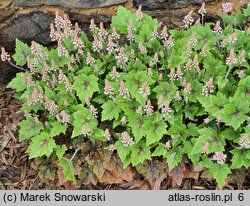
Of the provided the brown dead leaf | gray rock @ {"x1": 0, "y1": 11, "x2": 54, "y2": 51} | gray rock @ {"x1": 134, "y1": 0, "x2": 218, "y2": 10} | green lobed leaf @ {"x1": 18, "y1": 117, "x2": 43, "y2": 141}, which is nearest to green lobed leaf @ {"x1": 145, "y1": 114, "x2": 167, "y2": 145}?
the brown dead leaf

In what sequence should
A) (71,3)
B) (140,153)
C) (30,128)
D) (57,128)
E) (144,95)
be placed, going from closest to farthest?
(144,95) → (140,153) → (57,128) → (30,128) → (71,3)

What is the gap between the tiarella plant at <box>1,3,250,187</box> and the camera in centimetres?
389

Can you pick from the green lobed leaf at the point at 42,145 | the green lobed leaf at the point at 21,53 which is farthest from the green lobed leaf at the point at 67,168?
the green lobed leaf at the point at 21,53

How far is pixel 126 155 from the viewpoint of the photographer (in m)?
4.04

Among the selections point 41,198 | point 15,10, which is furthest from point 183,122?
point 15,10

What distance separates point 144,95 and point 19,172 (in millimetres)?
1514

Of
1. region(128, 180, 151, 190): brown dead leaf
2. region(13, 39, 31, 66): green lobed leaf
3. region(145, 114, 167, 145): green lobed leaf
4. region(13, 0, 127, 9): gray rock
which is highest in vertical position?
region(13, 0, 127, 9): gray rock

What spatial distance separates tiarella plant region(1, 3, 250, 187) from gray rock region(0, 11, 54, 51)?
33 centimetres

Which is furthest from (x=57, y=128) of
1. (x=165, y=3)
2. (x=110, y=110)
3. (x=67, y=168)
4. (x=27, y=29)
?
(x=165, y=3)

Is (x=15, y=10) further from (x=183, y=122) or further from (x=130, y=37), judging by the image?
(x=183, y=122)

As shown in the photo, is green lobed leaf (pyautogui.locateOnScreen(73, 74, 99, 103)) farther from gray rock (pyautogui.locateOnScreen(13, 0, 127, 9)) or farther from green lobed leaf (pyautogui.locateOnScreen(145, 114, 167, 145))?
gray rock (pyautogui.locateOnScreen(13, 0, 127, 9))

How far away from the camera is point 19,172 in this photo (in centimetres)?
447

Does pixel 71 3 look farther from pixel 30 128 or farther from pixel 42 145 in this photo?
pixel 42 145

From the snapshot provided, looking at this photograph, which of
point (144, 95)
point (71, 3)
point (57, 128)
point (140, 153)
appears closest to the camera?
point (144, 95)
